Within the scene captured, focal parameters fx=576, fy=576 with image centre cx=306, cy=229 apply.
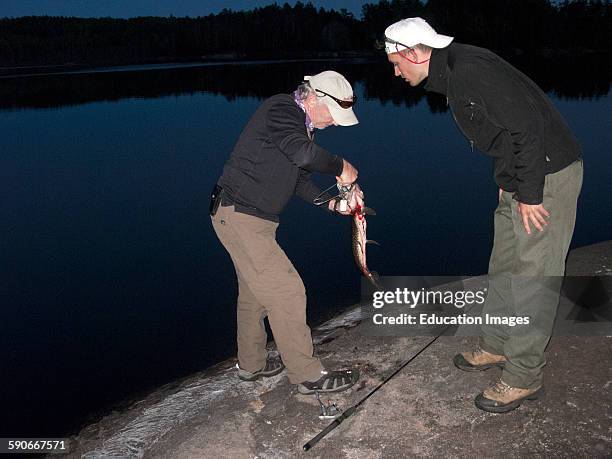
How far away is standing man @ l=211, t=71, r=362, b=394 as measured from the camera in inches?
141

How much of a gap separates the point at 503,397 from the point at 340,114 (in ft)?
→ 6.79

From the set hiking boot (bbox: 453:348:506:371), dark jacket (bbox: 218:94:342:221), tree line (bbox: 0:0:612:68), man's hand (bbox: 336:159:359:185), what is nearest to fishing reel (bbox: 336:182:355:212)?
man's hand (bbox: 336:159:359:185)

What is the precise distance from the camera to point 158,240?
1413 cm

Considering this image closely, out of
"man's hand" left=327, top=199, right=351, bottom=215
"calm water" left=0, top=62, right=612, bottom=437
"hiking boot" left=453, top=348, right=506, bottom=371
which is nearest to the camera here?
"hiking boot" left=453, top=348, right=506, bottom=371

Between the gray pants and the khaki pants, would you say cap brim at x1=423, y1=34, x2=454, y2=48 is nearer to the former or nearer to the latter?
the gray pants

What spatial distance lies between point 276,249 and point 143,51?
113 meters

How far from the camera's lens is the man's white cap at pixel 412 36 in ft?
10.5


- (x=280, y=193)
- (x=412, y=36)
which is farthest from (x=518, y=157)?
(x=280, y=193)

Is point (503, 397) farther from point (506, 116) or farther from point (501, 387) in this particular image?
point (506, 116)

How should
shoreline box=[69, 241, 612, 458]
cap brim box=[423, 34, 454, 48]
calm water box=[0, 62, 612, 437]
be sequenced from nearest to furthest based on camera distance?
cap brim box=[423, 34, 454, 48] → shoreline box=[69, 241, 612, 458] → calm water box=[0, 62, 612, 437]

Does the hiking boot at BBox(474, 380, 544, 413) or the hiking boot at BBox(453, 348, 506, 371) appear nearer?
the hiking boot at BBox(474, 380, 544, 413)

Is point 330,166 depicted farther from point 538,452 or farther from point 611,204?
point 611,204

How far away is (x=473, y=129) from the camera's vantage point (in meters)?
3.36

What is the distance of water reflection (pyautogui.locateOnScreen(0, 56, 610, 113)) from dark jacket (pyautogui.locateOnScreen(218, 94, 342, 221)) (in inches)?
1472
